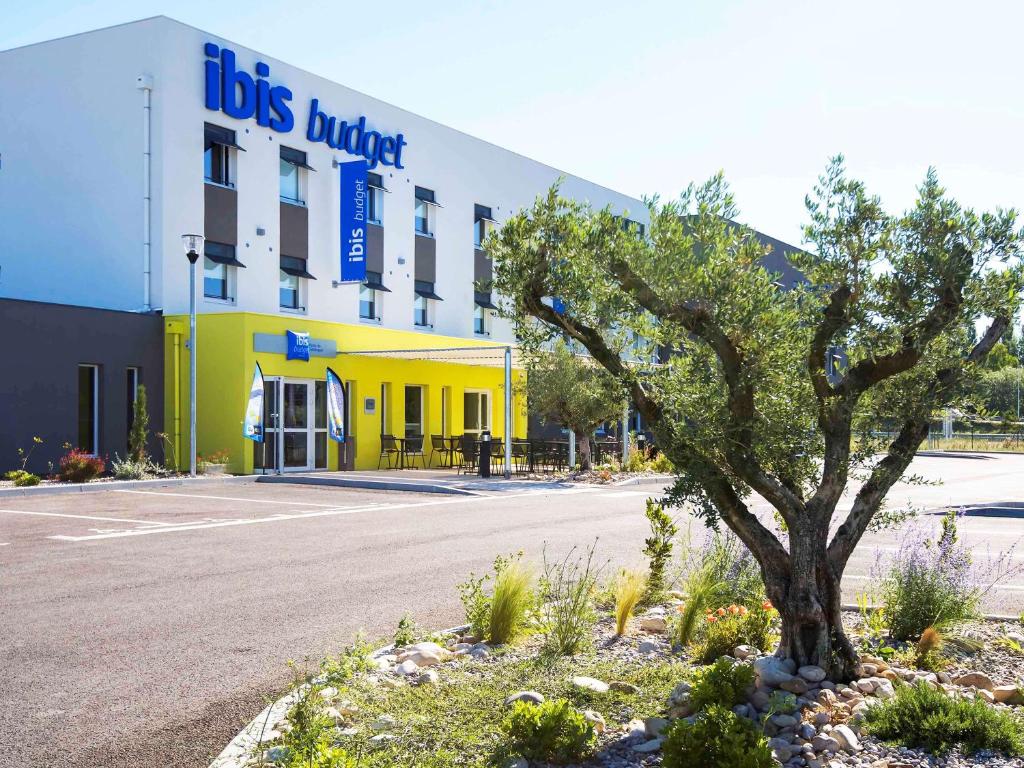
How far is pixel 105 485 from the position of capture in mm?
19953

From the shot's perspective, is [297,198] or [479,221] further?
[479,221]

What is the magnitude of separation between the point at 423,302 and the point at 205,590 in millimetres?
25939

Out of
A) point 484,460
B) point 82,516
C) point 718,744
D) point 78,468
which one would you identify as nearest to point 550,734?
point 718,744

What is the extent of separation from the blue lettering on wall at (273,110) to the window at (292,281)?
145 inches

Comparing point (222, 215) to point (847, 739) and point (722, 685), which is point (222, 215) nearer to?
point (722, 685)

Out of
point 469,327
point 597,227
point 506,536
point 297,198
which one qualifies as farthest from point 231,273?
point 597,227

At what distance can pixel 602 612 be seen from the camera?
288 inches

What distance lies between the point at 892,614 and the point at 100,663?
5.02 m

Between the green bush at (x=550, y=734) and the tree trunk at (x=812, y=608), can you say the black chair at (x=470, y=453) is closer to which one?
the tree trunk at (x=812, y=608)

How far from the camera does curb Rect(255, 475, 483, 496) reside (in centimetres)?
2012

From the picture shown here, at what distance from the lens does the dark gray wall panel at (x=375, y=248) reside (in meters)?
31.5

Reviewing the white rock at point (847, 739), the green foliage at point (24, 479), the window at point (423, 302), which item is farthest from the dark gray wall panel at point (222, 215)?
the white rock at point (847, 739)

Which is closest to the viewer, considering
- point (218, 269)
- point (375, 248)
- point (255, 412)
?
point (255, 412)

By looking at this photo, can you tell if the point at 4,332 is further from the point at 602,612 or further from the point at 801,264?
the point at 801,264
